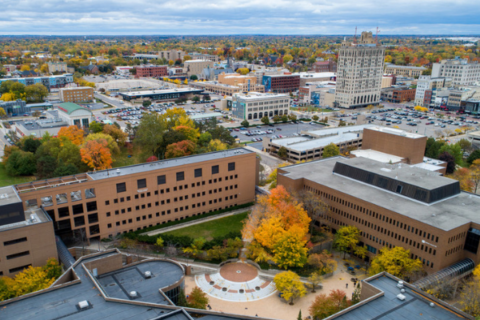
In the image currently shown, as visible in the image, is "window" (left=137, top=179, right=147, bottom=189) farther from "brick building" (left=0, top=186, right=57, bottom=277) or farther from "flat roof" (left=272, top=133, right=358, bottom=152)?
"flat roof" (left=272, top=133, right=358, bottom=152)

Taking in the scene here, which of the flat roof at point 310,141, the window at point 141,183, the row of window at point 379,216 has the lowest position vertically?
the flat roof at point 310,141

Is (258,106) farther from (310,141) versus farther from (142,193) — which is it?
(142,193)

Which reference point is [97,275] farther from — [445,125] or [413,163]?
[445,125]

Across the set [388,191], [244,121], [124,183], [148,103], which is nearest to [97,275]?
[124,183]

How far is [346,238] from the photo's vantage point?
51.2 metres

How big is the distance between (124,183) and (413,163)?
2305 inches

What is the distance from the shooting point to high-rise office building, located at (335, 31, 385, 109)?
158m

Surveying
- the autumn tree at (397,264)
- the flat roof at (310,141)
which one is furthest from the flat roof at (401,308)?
the flat roof at (310,141)

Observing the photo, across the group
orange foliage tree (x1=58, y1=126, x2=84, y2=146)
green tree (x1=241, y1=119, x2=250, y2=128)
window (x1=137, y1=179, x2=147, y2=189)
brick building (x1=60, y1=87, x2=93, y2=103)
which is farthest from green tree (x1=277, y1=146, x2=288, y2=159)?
brick building (x1=60, y1=87, x2=93, y2=103)

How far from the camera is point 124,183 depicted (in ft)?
184

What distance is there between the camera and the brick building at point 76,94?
16200cm

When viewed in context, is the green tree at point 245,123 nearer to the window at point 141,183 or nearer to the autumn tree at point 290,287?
the window at point 141,183

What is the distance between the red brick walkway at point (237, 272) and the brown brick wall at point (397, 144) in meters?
45.3

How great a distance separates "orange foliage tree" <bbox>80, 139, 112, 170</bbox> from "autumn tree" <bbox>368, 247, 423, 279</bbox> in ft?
180
